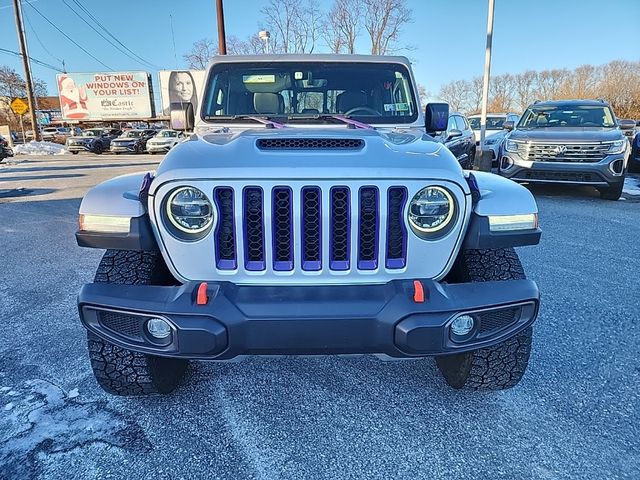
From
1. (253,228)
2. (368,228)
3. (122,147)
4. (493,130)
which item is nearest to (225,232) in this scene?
(253,228)

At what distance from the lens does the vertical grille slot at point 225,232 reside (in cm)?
187

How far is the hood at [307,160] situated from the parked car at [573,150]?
263 inches

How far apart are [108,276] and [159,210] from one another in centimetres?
46

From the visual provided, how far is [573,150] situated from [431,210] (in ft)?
23.2

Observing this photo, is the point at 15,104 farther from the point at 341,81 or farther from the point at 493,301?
the point at 493,301

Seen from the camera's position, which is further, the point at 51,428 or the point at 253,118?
the point at 253,118

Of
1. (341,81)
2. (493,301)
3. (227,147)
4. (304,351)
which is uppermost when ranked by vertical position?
(341,81)

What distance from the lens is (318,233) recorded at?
189 cm

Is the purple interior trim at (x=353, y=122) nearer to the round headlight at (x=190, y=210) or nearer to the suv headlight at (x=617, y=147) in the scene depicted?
the round headlight at (x=190, y=210)

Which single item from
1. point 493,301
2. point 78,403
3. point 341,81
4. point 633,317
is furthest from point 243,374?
point 633,317

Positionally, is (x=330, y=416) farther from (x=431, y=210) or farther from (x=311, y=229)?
(x=431, y=210)

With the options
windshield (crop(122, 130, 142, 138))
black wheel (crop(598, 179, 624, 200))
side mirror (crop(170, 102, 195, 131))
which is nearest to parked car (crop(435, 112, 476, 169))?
black wheel (crop(598, 179, 624, 200))

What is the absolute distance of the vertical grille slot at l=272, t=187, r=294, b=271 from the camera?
1861mm

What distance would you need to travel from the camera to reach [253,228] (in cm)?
190
